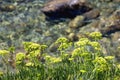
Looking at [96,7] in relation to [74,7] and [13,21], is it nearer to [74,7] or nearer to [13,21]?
[74,7]

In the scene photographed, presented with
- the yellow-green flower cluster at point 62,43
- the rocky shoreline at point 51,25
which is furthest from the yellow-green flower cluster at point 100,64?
the rocky shoreline at point 51,25

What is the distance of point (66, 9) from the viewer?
10.9 m

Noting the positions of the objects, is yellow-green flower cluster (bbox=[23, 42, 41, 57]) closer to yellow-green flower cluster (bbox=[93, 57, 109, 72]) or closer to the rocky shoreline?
yellow-green flower cluster (bbox=[93, 57, 109, 72])

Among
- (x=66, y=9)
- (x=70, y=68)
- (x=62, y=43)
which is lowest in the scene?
(x=70, y=68)

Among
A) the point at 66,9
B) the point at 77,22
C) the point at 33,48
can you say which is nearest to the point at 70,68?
the point at 33,48

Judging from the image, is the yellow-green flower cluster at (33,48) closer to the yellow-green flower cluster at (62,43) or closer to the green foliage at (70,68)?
the green foliage at (70,68)

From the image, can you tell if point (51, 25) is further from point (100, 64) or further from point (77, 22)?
point (100, 64)

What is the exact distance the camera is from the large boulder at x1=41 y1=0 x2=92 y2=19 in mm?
10812

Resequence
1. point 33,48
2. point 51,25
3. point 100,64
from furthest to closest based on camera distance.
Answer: point 51,25, point 33,48, point 100,64

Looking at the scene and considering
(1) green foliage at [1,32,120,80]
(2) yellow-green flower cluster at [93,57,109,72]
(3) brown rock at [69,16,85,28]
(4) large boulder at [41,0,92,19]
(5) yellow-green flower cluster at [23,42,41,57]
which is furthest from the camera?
(4) large boulder at [41,0,92,19]

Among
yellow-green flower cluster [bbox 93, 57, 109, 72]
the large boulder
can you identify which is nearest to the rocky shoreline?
the large boulder

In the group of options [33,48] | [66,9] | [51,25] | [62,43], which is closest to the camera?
[33,48]

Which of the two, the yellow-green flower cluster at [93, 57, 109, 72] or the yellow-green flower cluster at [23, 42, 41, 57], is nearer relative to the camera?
the yellow-green flower cluster at [93, 57, 109, 72]

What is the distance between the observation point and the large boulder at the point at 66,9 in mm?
10812
